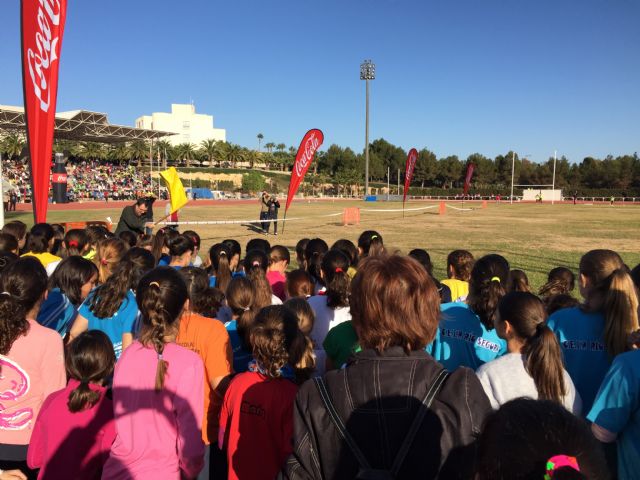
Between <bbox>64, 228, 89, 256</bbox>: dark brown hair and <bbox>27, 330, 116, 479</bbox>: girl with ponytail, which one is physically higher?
<bbox>64, 228, 89, 256</bbox>: dark brown hair

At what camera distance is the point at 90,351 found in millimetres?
2449

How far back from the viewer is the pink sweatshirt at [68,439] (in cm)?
237

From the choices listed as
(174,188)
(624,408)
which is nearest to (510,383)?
(624,408)

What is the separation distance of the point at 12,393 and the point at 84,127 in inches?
2063

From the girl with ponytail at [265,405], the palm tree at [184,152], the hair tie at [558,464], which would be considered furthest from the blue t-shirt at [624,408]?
the palm tree at [184,152]

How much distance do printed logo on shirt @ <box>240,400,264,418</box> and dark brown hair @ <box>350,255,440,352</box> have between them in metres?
0.92

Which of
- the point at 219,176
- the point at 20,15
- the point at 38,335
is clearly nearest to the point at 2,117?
the point at 20,15

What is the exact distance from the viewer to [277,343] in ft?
7.60

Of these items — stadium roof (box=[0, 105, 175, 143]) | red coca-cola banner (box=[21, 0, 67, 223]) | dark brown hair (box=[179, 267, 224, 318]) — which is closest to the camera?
dark brown hair (box=[179, 267, 224, 318])

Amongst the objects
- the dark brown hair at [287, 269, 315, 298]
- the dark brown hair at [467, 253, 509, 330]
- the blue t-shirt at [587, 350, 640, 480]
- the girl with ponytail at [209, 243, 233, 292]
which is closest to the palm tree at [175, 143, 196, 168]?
the girl with ponytail at [209, 243, 233, 292]

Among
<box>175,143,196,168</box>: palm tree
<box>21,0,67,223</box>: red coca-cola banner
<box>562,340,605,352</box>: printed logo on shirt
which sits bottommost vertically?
<box>562,340,605,352</box>: printed logo on shirt

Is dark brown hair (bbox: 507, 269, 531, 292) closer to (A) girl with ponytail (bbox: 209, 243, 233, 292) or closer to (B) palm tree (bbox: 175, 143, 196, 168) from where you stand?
(A) girl with ponytail (bbox: 209, 243, 233, 292)

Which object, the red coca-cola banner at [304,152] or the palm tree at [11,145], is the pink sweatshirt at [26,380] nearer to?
the red coca-cola banner at [304,152]

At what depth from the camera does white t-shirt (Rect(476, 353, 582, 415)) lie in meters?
2.33
